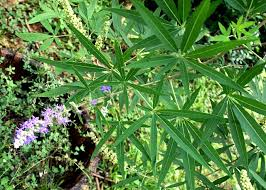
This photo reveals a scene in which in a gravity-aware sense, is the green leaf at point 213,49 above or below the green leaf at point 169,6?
below

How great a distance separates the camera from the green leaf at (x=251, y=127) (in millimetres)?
1257

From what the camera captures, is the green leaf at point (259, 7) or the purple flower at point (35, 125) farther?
the purple flower at point (35, 125)

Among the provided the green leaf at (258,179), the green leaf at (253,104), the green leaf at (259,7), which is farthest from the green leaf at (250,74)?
the green leaf at (258,179)

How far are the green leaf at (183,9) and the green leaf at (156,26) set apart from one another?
11cm

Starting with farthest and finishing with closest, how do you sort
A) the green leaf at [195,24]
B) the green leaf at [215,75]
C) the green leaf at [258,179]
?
the green leaf at [258,179] → the green leaf at [215,75] → the green leaf at [195,24]

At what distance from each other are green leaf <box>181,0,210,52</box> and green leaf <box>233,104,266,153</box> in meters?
0.28

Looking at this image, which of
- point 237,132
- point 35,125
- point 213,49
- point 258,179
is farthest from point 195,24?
point 35,125

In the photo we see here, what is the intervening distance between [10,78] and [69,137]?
461mm

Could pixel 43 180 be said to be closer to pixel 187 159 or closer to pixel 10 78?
pixel 10 78

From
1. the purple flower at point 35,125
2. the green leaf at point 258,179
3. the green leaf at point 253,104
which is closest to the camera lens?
the green leaf at point 253,104

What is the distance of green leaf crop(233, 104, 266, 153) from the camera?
1257mm

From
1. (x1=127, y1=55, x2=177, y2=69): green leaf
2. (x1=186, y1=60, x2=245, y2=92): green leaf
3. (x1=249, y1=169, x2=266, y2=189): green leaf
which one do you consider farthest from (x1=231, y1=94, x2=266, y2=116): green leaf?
(x1=249, y1=169, x2=266, y2=189): green leaf

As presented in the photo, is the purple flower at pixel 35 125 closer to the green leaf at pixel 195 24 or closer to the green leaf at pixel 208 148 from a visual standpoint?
the green leaf at pixel 208 148

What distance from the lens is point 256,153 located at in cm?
172
